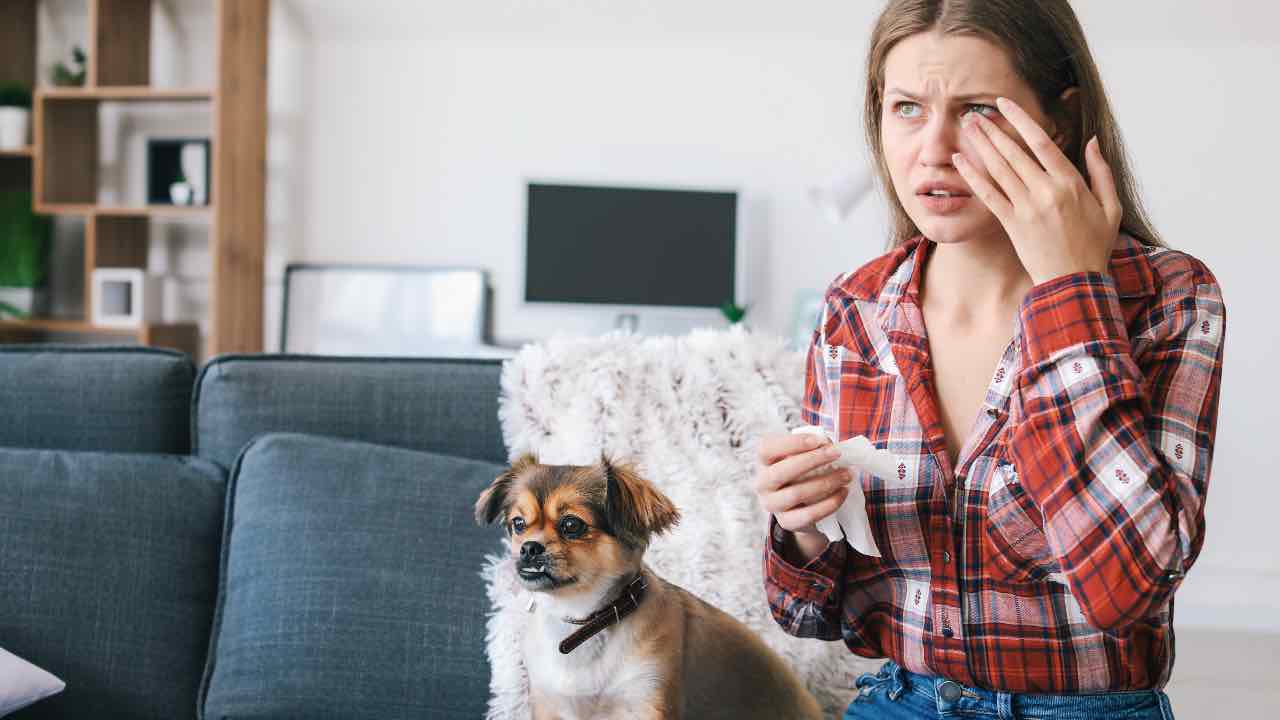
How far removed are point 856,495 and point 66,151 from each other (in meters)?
4.13

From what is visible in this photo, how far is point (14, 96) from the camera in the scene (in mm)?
4008

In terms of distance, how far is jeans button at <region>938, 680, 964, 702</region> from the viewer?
0.85 m

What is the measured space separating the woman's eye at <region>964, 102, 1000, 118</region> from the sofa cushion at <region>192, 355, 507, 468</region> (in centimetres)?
76

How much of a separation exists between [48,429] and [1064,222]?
4.35 ft

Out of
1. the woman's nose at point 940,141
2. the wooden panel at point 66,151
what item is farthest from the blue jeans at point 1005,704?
the wooden panel at point 66,151

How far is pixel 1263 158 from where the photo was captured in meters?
3.73

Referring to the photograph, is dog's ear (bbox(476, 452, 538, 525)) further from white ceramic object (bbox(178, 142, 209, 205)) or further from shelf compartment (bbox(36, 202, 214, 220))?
white ceramic object (bbox(178, 142, 209, 205))

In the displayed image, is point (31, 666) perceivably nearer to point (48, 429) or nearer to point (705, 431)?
point (48, 429)

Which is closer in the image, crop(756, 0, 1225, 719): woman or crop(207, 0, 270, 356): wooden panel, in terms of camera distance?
crop(756, 0, 1225, 719): woman

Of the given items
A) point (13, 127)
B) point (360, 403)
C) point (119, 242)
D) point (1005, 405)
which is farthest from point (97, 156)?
point (1005, 405)

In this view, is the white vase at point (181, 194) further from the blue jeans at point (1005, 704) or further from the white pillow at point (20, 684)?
the blue jeans at point (1005, 704)

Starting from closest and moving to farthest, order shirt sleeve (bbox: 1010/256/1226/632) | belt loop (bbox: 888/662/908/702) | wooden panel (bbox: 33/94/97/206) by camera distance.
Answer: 1. shirt sleeve (bbox: 1010/256/1226/632)
2. belt loop (bbox: 888/662/908/702)
3. wooden panel (bbox: 33/94/97/206)

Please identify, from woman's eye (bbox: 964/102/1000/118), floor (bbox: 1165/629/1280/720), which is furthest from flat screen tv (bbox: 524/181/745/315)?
woman's eye (bbox: 964/102/1000/118)

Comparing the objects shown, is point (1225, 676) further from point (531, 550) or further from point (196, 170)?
point (196, 170)
